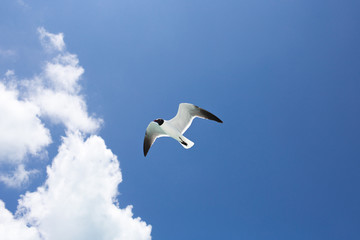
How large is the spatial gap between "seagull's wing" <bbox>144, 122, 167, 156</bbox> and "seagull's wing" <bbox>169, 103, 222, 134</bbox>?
1101 mm

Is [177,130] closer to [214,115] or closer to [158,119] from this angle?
[158,119]

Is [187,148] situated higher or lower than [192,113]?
lower

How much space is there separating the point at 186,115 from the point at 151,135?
2.50m

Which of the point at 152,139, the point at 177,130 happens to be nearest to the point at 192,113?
the point at 177,130

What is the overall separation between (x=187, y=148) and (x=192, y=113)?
1786 mm

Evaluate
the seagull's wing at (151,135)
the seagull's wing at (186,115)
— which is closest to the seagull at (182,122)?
→ the seagull's wing at (186,115)

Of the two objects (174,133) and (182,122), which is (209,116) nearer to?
(182,122)

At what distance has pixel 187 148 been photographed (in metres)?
13.1

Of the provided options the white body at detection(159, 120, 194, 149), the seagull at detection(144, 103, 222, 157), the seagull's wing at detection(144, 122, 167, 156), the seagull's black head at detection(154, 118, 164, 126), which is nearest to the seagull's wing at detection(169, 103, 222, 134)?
the seagull at detection(144, 103, 222, 157)

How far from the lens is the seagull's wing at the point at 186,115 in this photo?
13.2m

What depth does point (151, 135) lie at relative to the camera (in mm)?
14766

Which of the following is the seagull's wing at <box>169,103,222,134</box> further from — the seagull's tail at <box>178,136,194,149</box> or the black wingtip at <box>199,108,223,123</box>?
the seagull's tail at <box>178,136,194,149</box>

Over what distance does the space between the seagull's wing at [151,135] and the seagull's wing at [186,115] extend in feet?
3.61

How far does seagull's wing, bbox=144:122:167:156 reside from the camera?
47.1 feet
